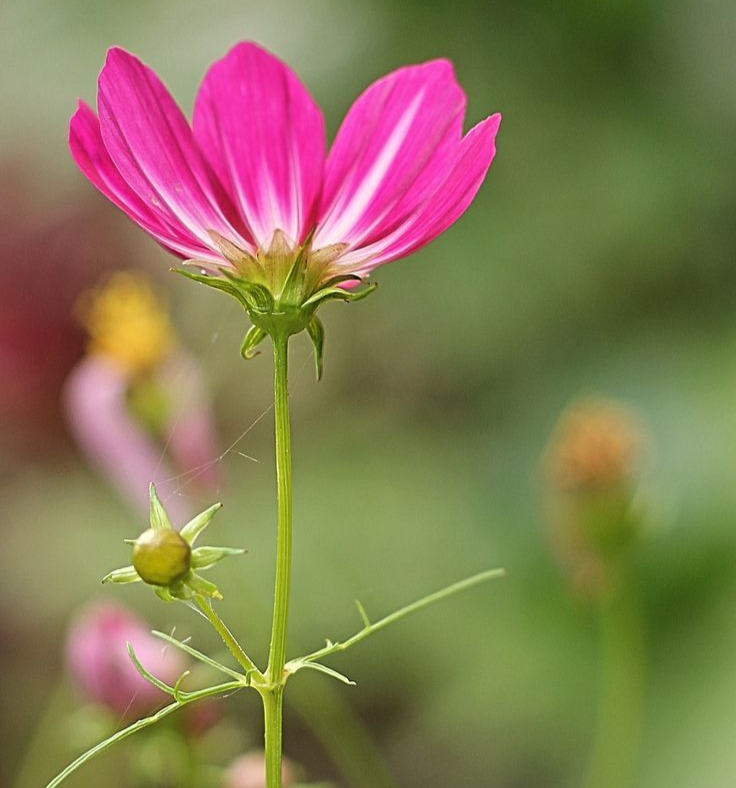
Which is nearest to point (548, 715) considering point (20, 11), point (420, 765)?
point (420, 765)

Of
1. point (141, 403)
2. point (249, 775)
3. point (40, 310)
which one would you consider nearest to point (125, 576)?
point (249, 775)

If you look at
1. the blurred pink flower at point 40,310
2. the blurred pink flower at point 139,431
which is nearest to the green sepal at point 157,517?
the blurred pink flower at point 139,431

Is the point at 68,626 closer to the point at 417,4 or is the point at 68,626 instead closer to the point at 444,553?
the point at 444,553

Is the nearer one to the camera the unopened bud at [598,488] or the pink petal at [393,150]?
the pink petal at [393,150]

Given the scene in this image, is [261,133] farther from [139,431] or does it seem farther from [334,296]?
[139,431]

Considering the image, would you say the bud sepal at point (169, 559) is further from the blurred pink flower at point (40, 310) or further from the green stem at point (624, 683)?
the blurred pink flower at point (40, 310)

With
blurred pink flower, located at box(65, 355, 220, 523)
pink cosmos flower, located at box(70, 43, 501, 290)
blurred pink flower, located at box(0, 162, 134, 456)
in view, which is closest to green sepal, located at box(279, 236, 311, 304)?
pink cosmos flower, located at box(70, 43, 501, 290)

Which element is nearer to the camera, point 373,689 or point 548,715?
point 548,715
